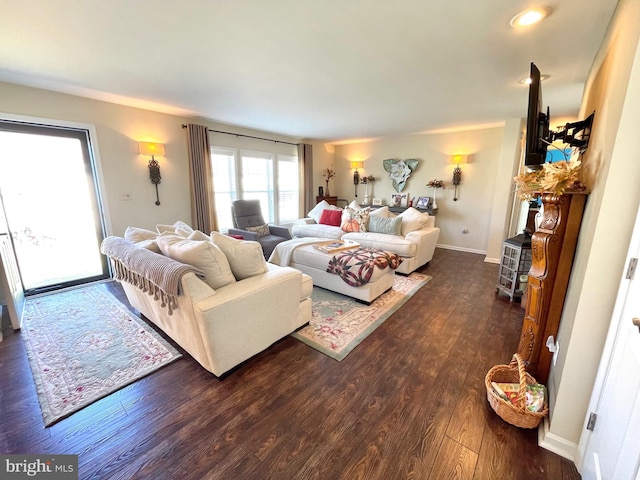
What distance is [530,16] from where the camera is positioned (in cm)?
165

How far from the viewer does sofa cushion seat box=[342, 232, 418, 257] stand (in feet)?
12.6

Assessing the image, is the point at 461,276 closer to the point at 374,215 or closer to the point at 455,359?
the point at 374,215

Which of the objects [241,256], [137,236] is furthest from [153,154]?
[241,256]

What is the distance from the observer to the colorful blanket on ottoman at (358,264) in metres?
2.85

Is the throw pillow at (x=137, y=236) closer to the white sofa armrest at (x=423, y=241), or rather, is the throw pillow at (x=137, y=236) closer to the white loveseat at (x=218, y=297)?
the white loveseat at (x=218, y=297)

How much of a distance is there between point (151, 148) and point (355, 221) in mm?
3395

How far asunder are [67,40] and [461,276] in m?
5.00

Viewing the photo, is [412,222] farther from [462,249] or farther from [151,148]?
[151,148]

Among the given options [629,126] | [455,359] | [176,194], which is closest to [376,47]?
[629,126]

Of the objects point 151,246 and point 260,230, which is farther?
point 260,230

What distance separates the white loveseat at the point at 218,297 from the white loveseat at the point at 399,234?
2137mm

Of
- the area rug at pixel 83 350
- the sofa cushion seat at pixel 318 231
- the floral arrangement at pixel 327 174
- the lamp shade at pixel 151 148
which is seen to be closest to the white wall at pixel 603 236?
the area rug at pixel 83 350

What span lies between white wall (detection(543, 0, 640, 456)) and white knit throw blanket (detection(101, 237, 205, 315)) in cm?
217

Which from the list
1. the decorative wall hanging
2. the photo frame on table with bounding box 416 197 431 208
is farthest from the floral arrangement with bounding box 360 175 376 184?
the photo frame on table with bounding box 416 197 431 208
